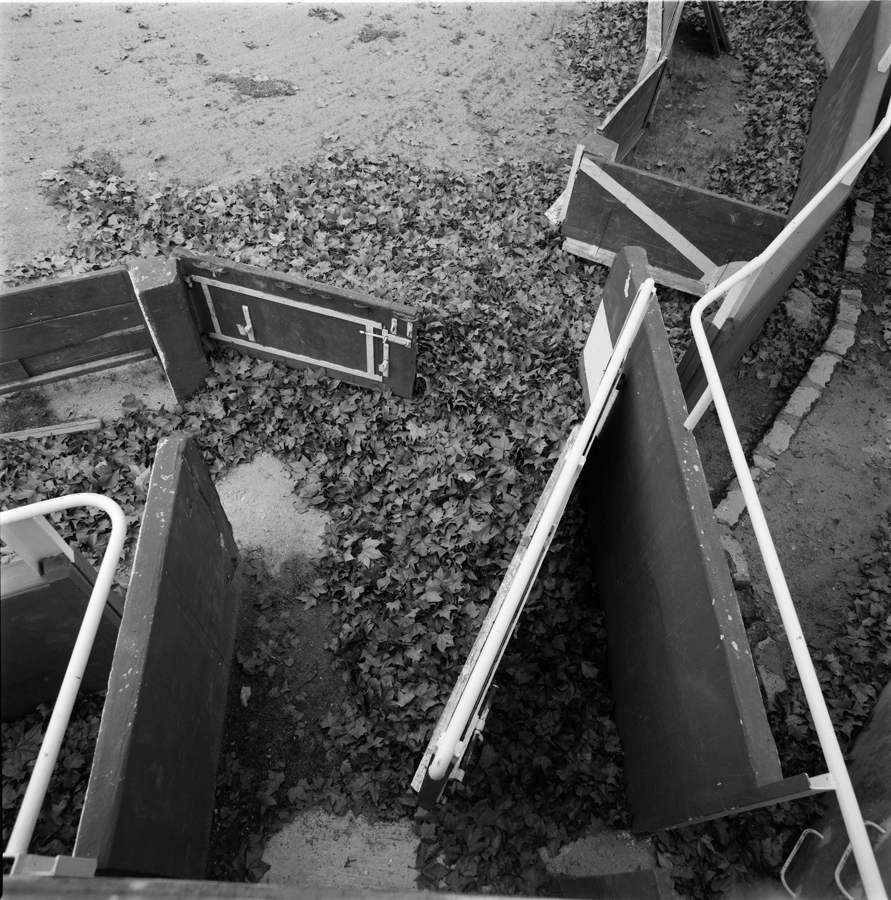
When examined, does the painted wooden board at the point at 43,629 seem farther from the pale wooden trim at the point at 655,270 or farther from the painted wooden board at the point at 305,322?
the pale wooden trim at the point at 655,270

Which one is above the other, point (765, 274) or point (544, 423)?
point (765, 274)

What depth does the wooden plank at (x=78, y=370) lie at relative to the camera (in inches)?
211

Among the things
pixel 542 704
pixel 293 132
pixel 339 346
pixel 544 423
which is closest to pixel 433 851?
pixel 542 704

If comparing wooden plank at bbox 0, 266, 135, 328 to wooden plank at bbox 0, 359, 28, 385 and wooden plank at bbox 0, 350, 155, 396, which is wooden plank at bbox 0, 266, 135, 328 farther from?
wooden plank at bbox 0, 350, 155, 396

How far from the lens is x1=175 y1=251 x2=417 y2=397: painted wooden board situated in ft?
16.9

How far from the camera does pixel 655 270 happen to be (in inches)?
273

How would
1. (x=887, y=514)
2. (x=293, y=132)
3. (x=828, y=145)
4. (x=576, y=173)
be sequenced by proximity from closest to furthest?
(x=887, y=514) → (x=576, y=173) → (x=828, y=145) → (x=293, y=132)

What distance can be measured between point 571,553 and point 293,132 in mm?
6901

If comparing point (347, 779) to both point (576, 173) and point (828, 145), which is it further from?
point (828, 145)

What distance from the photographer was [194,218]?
274 inches

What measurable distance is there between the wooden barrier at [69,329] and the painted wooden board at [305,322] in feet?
1.86

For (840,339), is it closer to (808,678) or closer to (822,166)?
(822,166)

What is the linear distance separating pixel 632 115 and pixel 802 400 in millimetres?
4359

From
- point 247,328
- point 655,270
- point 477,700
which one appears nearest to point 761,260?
point 655,270
